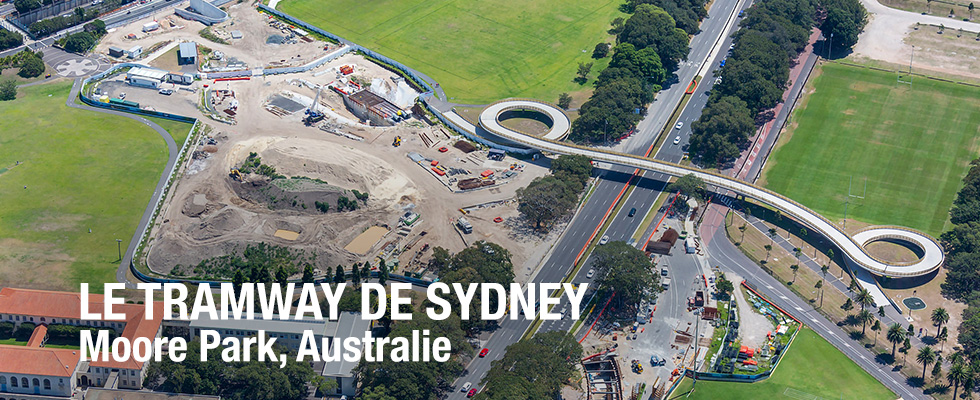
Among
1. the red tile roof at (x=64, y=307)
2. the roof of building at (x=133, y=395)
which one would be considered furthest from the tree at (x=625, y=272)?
the red tile roof at (x=64, y=307)

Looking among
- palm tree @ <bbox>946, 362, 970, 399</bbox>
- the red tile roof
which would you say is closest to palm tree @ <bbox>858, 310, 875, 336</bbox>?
palm tree @ <bbox>946, 362, 970, 399</bbox>

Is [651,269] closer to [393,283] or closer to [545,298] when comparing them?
[545,298]

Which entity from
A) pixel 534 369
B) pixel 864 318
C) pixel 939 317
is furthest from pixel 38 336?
pixel 939 317

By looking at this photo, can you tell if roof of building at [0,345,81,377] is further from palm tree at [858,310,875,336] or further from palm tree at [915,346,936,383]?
palm tree at [915,346,936,383]

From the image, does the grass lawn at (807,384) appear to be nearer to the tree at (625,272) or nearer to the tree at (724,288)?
the tree at (724,288)

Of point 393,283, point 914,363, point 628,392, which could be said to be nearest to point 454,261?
point 393,283
